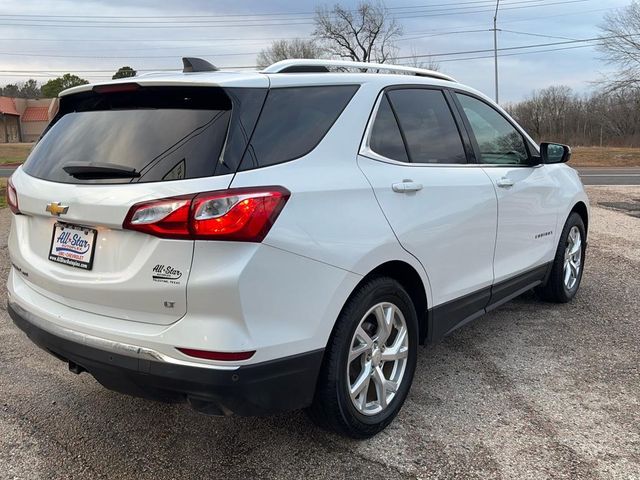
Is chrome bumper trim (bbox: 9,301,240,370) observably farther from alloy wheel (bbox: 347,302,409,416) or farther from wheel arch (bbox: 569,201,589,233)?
wheel arch (bbox: 569,201,589,233)

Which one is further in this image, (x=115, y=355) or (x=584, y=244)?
(x=584, y=244)

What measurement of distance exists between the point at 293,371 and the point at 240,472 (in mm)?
632

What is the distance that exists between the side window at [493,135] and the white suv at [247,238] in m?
0.53

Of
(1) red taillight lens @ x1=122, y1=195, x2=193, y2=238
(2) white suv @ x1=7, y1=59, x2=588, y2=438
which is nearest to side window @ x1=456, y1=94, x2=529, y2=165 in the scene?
(2) white suv @ x1=7, y1=59, x2=588, y2=438

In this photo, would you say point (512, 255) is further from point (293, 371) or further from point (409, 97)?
point (293, 371)

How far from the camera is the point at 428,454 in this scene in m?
2.79

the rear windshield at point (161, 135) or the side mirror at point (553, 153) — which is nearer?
the rear windshield at point (161, 135)

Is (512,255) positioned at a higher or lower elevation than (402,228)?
lower

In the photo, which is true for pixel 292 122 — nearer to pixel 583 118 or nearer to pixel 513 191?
pixel 513 191

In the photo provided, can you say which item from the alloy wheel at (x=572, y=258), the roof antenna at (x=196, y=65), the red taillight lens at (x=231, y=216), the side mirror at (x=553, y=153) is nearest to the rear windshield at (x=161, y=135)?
the red taillight lens at (x=231, y=216)

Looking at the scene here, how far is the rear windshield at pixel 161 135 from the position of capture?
2.31m

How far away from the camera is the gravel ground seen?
8.82 ft

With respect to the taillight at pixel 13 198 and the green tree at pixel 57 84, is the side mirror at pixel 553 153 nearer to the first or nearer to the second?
the taillight at pixel 13 198

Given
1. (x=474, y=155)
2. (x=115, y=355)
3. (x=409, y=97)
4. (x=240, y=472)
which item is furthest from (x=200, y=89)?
(x=474, y=155)
